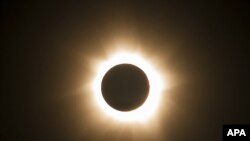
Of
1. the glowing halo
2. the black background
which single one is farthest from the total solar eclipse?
the black background

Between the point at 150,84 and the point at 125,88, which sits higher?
the point at 150,84

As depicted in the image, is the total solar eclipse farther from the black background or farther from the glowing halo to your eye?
the black background

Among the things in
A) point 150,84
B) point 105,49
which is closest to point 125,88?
point 150,84

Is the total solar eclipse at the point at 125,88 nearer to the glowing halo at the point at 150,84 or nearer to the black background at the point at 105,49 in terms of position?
the glowing halo at the point at 150,84

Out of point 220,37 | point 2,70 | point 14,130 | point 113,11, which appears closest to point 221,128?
point 220,37

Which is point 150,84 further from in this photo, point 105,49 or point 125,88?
point 105,49
